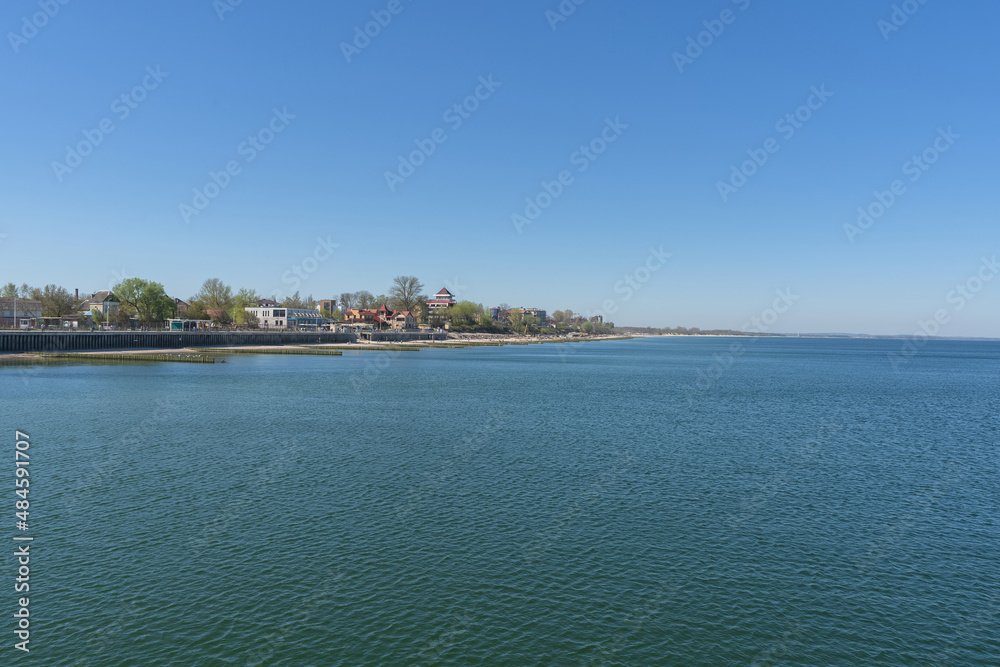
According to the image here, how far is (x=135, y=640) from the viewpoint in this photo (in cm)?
1582

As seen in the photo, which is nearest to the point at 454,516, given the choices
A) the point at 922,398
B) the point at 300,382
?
the point at 300,382

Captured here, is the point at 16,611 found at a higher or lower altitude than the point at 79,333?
lower

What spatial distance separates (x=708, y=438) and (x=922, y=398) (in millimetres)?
54306

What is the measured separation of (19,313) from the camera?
154 metres

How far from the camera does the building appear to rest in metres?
139

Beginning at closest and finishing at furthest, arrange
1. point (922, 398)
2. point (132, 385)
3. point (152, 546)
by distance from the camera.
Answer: point (152, 546) < point (132, 385) < point (922, 398)

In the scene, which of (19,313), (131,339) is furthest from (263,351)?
(19,313)

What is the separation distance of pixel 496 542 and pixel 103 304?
704 ft

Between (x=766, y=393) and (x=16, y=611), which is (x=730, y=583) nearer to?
(x=16, y=611)

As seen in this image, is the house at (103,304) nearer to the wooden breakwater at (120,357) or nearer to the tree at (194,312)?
the tree at (194,312)

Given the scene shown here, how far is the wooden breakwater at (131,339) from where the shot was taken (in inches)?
4382

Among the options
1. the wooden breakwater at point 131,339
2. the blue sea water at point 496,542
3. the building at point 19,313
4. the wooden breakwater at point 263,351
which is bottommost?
the blue sea water at point 496,542

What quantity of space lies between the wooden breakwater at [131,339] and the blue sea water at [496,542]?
78.4 m

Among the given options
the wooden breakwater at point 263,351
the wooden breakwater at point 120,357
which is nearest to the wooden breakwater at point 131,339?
the wooden breakwater at point 263,351
